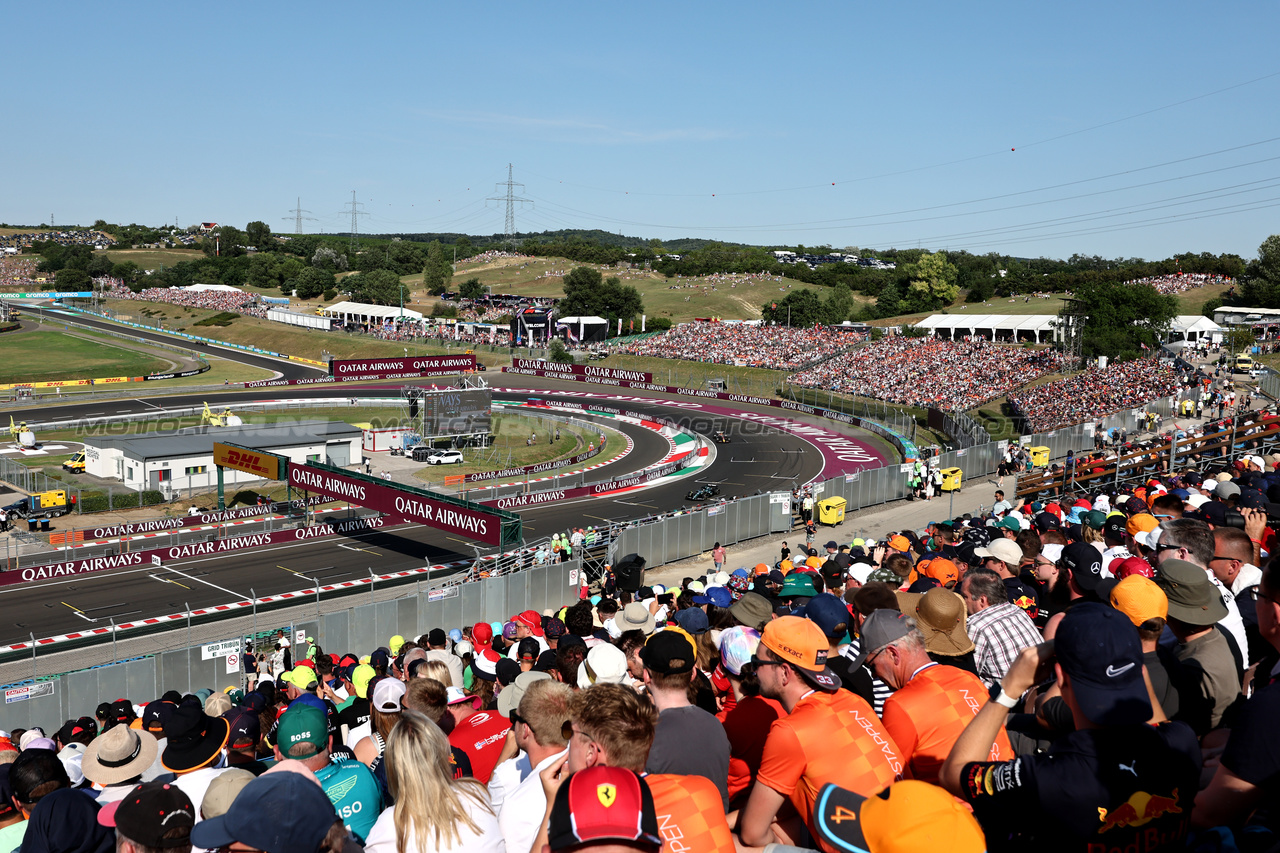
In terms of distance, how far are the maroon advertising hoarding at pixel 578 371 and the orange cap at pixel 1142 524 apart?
72090 millimetres

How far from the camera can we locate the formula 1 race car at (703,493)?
43.9 meters

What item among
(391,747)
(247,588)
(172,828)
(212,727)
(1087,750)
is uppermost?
(1087,750)

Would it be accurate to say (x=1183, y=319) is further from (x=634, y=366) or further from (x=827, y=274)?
(x=827, y=274)


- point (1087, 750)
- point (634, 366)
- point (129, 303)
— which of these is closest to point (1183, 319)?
point (634, 366)

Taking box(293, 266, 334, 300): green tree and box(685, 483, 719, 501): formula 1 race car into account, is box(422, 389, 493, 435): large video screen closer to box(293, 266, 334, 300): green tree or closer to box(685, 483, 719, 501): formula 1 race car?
box(685, 483, 719, 501): formula 1 race car

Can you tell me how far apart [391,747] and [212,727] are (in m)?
2.80

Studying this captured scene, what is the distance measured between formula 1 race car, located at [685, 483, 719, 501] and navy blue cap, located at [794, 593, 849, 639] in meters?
36.3

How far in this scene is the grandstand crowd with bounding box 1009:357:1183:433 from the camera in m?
49.6

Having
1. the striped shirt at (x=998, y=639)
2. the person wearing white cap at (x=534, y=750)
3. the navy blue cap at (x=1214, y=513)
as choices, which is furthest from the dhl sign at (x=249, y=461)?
the person wearing white cap at (x=534, y=750)

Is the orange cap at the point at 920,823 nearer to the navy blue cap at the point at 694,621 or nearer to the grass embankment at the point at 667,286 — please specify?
the navy blue cap at the point at 694,621

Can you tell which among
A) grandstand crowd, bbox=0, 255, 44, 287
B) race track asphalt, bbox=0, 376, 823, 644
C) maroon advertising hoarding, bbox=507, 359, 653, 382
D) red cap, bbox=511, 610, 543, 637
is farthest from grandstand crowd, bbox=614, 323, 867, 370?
grandstand crowd, bbox=0, 255, 44, 287

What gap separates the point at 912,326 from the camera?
96500 millimetres

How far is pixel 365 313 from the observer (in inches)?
4956

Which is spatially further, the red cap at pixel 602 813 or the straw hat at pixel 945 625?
the straw hat at pixel 945 625
